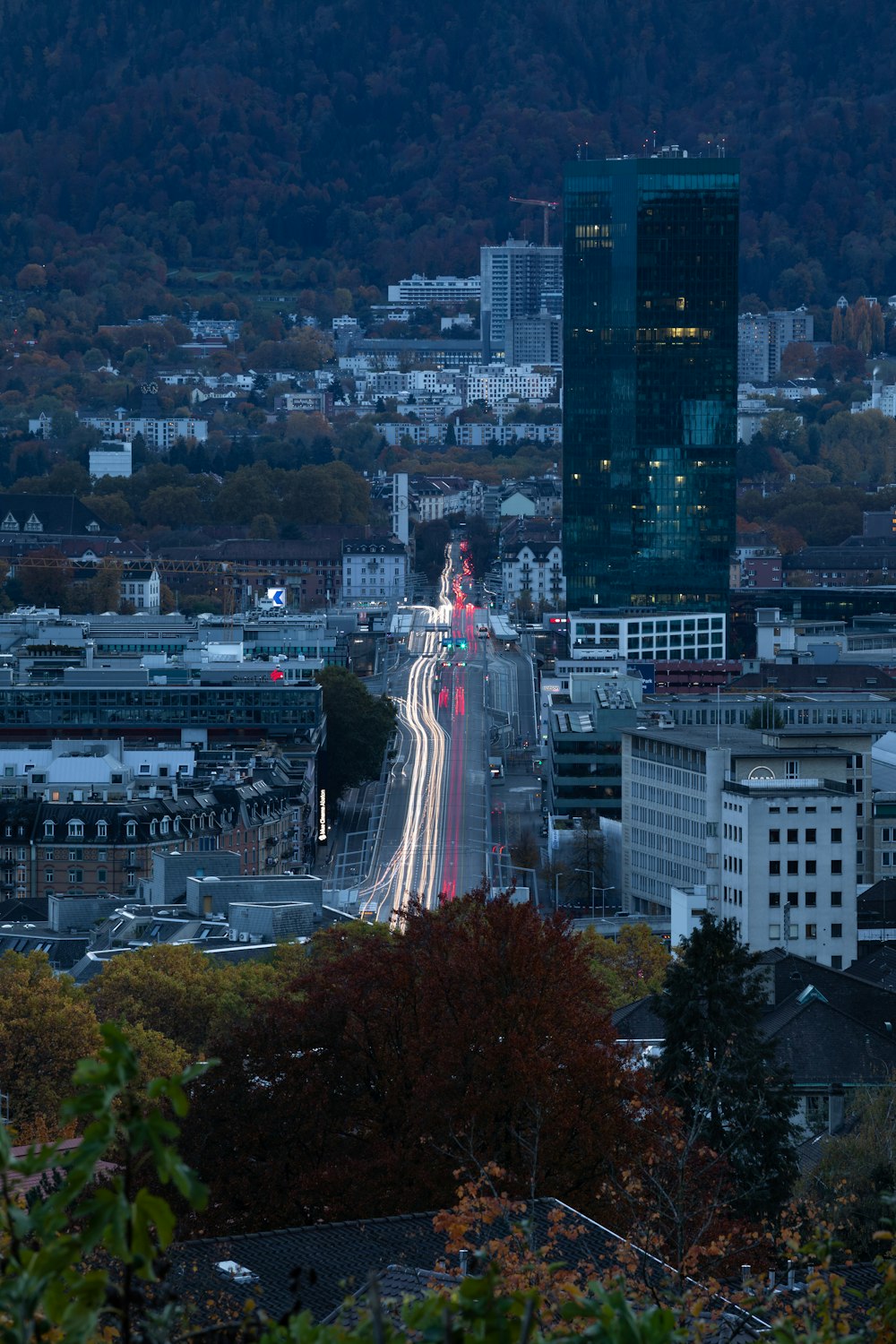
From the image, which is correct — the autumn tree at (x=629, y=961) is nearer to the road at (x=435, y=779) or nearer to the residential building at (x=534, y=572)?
the road at (x=435, y=779)

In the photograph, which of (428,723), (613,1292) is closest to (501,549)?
(428,723)

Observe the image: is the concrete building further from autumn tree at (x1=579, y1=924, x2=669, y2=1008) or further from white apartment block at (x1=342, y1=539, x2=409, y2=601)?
white apartment block at (x1=342, y1=539, x2=409, y2=601)

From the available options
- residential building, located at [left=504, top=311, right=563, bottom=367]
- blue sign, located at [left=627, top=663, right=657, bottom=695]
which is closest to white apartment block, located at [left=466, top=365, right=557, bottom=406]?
residential building, located at [left=504, top=311, right=563, bottom=367]

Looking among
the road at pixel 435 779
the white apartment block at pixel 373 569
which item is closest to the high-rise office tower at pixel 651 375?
the road at pixel 435 779

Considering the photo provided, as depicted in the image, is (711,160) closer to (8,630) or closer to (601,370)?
(601,370)

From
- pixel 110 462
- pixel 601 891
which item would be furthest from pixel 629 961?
pixel 110 462
